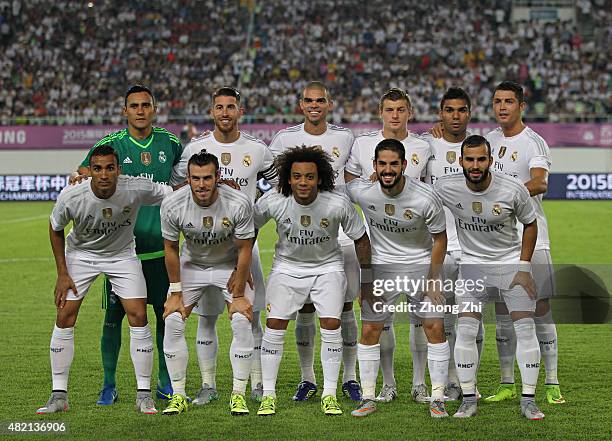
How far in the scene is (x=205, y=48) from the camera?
34.9 m

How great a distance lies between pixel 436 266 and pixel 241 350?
148 cm

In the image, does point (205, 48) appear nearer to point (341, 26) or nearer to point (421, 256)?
point (341, 26)

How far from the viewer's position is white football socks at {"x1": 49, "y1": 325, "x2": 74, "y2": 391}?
675 cm

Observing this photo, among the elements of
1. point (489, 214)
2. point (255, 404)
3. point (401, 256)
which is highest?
point (489, 214)

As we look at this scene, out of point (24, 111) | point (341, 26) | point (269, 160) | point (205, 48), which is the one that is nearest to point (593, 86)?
point (341, 26)

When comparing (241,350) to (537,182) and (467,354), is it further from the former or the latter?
(537,182)

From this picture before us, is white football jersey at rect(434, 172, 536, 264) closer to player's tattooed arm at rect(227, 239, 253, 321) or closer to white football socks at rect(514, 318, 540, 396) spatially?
white football socks at rect(514, 318, 540, 396)

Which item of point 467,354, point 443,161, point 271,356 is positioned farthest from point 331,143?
point 467,354

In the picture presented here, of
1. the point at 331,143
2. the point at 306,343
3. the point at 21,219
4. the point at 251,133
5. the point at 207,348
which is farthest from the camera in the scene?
the point at 251,133

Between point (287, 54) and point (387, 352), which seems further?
point (287, 54)

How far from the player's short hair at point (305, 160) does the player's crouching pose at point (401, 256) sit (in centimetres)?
28

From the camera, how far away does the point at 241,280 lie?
6656 mm

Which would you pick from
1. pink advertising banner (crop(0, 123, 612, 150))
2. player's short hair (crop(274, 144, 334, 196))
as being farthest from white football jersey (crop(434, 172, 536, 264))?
pink advertising banner (crop(0, 123, 612, 150))

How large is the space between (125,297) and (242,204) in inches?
42.4
